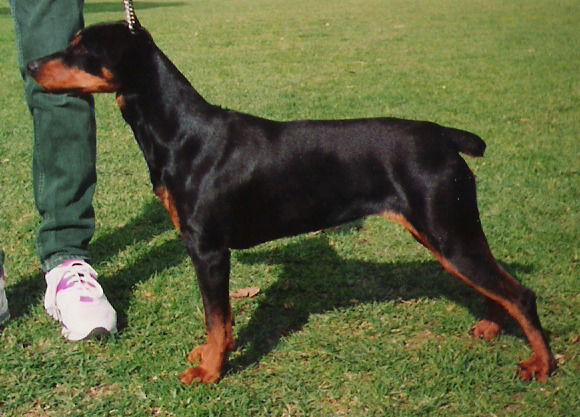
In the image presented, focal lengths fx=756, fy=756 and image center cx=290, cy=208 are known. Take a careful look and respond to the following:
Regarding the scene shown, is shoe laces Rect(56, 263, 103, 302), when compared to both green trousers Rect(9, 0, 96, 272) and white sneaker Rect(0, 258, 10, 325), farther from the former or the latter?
white sneaker Rect(0, 258, 10, 325)

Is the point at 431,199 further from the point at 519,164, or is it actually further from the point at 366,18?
the point at 366,18

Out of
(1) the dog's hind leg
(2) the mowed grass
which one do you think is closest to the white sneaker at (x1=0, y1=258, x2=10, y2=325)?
(2) the mowed grass

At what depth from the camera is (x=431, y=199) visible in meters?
3.00

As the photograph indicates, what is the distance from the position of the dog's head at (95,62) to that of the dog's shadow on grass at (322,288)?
4.36 ft

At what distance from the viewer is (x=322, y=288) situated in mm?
4062

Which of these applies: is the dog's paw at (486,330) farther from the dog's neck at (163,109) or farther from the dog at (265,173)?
the dog's neck at (163,109)

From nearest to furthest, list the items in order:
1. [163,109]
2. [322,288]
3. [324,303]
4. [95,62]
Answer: [95,62]
[163,109]
[324,303]
[322,288]

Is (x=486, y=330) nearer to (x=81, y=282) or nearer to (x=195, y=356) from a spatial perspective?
(x=195, y=356)

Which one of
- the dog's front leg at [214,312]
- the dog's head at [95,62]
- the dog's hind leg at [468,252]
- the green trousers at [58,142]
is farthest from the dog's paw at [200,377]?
the dog's head at [95,62]

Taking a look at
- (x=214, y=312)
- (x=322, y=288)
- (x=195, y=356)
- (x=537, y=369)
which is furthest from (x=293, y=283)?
(x=537, y=369)

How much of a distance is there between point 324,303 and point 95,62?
66.8 inches

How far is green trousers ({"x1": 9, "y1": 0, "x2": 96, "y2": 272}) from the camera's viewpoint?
351cm

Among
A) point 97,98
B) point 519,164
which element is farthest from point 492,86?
point 97,98

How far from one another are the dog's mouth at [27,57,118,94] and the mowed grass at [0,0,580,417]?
118 cm
